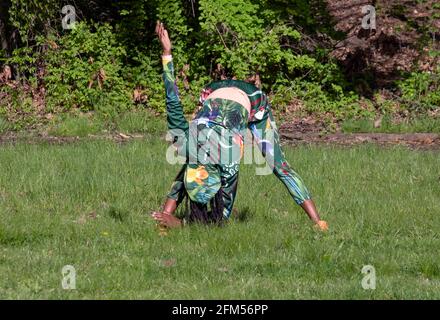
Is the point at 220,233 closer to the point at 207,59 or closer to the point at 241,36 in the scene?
the point at 241,36

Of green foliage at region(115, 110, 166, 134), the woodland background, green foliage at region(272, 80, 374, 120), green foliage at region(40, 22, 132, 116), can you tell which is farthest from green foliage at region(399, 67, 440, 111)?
green foliage at region(40, 22, 132, 116)

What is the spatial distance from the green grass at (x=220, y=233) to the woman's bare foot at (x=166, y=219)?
0.40 ft

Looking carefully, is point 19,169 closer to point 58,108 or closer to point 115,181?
point 115,181

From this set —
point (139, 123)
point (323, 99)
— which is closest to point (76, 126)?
point (139, 123)

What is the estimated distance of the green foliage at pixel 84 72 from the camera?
17922mm

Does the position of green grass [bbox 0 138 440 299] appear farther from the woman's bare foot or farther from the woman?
the woman

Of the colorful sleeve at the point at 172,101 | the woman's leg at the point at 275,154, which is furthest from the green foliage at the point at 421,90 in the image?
the colorful sleeve at the point at 172,101

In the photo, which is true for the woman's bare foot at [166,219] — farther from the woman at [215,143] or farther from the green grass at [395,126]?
the green grass at [395,126]

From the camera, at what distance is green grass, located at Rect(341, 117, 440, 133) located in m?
16.1

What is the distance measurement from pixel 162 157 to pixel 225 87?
3.77 metres

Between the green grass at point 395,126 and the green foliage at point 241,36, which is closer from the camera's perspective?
the green grass at point 395,126

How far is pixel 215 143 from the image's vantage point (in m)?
9.25

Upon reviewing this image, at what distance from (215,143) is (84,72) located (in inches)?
370
